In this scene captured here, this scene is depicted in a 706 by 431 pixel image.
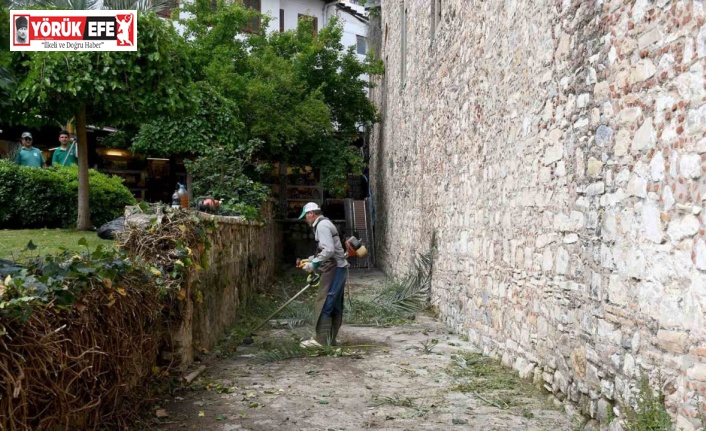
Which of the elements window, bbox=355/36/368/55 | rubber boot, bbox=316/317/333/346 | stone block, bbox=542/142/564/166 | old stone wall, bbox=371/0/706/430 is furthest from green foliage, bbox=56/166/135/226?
window, bbox=355/36/368/55

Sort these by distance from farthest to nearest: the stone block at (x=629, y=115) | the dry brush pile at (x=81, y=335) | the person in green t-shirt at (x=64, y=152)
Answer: the person in green t-shirt at (x=64, y=152) < the stone block at (x=629, y=115) < the dry brush pile at (x=81, y=335)

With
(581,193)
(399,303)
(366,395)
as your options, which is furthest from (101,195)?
(581,193)

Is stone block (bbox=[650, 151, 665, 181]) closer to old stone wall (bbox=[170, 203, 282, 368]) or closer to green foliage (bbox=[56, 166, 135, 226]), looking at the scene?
old stone wall (bbox=[170, 203, 282, 368])

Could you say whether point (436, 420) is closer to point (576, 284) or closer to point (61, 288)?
point (576, 284)

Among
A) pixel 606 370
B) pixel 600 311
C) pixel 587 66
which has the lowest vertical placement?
pixel 606 370

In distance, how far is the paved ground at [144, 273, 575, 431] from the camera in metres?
4.52

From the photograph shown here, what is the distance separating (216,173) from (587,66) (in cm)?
799

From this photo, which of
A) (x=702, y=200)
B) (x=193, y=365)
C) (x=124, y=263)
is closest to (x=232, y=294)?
(x=193, y=365)

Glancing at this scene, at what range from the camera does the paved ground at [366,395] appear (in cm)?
452

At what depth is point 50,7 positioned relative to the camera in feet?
28.5

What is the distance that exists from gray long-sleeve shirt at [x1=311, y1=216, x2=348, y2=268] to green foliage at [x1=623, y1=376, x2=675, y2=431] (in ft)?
13.2

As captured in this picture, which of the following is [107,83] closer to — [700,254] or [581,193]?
[581,193]

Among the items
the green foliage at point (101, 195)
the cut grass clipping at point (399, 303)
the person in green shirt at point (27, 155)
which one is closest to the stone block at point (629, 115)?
the cut grass clipping at point (399, 303)

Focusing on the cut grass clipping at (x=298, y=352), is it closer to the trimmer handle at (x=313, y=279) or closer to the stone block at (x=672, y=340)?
the trimmer handle at (x=313, y=279)
